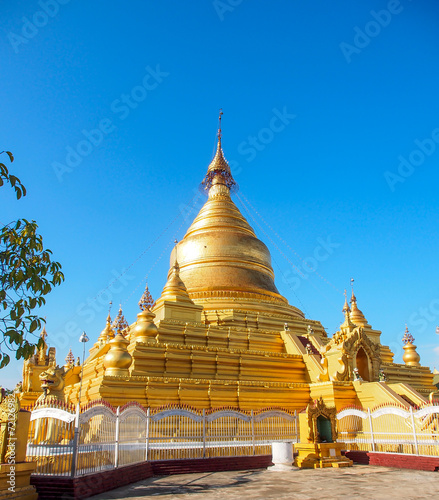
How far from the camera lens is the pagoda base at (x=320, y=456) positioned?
13781mm

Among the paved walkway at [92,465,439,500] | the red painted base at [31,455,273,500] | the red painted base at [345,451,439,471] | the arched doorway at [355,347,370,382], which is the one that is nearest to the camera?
the red painted base at [31,455,273,500]

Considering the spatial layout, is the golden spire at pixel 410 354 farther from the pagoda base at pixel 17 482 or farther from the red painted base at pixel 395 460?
the pagoda base at pixel 17 482

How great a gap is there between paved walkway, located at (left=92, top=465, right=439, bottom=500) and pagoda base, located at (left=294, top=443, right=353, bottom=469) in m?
0.57

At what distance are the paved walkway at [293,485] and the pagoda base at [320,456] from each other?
1.89 feet

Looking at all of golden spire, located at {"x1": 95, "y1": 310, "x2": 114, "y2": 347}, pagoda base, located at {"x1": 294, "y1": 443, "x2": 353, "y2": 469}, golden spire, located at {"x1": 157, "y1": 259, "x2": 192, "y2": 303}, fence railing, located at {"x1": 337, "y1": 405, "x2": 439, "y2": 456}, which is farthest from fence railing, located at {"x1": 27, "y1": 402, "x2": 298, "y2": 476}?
golden spire, located at {"x1": 95, "y1": 310, "x2": 114, "y2": 347}

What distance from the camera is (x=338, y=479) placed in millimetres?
11180

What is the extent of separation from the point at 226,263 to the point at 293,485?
2117 cm

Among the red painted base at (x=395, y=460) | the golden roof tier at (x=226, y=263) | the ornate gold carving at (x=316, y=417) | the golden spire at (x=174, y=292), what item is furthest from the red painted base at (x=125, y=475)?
the golden roof tier at (x=226, y=263)

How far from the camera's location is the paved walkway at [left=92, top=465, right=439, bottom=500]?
9.01 m

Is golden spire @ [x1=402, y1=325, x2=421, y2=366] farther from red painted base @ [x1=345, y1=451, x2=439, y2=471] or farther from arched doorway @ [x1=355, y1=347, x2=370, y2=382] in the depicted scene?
red painted base @ [x1=345, y1=451, x2=439, y2=471]

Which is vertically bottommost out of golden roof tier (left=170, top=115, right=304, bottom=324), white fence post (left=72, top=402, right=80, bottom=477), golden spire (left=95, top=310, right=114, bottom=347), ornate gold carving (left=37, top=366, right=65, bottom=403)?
white fence post (left=72, top=402, right=80, bottom=477)

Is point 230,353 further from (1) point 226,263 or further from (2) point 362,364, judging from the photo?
(1) point 226,263

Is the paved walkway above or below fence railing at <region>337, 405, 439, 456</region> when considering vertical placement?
below

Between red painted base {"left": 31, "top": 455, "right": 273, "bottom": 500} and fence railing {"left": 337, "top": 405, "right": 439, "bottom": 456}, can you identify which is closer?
red painted base {"left": 31, "top": 455, "right": 273, "bottom": 500}
